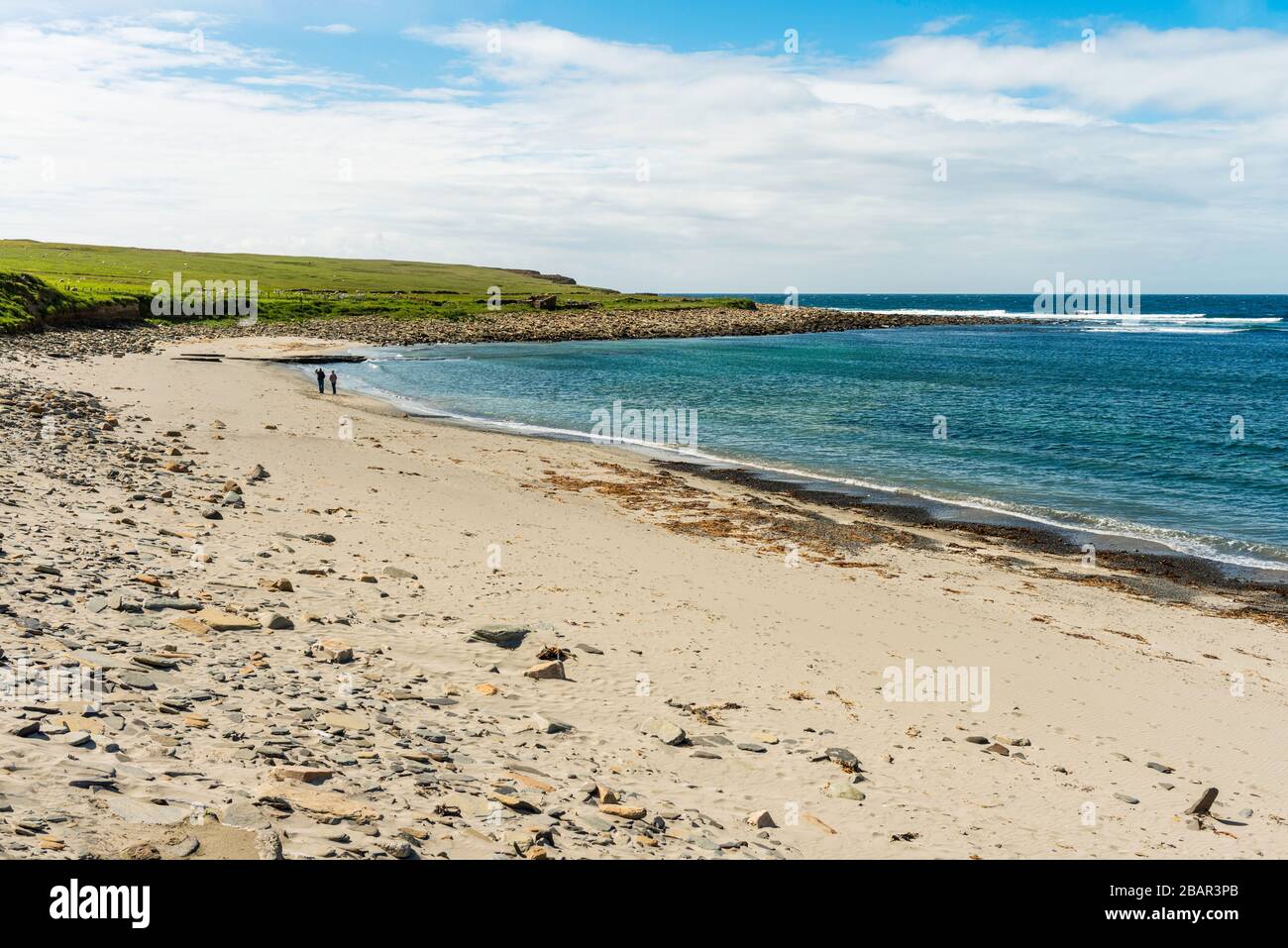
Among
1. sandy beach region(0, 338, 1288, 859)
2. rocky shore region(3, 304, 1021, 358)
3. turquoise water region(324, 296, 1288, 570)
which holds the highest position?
rocky shore region(3, 304, 1021, 358)

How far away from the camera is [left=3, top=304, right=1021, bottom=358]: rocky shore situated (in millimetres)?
60969

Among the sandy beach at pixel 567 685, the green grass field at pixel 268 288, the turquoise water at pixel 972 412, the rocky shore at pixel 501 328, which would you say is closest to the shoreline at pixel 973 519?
the turquoise water at pixel 972 412

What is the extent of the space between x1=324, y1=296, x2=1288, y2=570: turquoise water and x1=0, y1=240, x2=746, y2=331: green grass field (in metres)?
22.2

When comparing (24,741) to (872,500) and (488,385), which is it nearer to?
(872,500)

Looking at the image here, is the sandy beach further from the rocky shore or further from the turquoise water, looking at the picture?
the rocky shore

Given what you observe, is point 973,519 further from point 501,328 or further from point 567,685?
point 501,328

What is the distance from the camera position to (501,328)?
11000cm

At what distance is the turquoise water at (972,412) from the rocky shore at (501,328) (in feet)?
22.7

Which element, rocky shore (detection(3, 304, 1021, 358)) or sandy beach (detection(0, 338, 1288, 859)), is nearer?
sandy beach (detection(0, 338, 1288, 859))

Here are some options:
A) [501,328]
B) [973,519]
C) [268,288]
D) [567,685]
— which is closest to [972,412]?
[973,519]

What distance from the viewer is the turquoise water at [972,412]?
30.8m

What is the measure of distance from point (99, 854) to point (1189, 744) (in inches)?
522

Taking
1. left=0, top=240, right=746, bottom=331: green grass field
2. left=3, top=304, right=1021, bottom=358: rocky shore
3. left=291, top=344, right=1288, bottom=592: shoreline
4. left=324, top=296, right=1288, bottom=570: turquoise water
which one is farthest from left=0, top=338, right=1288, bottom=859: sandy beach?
left=0, top=240, right=746, bottom=331: green grass field

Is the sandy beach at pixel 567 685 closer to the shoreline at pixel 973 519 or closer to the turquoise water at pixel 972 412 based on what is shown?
the shoreline at pixel 973 519
